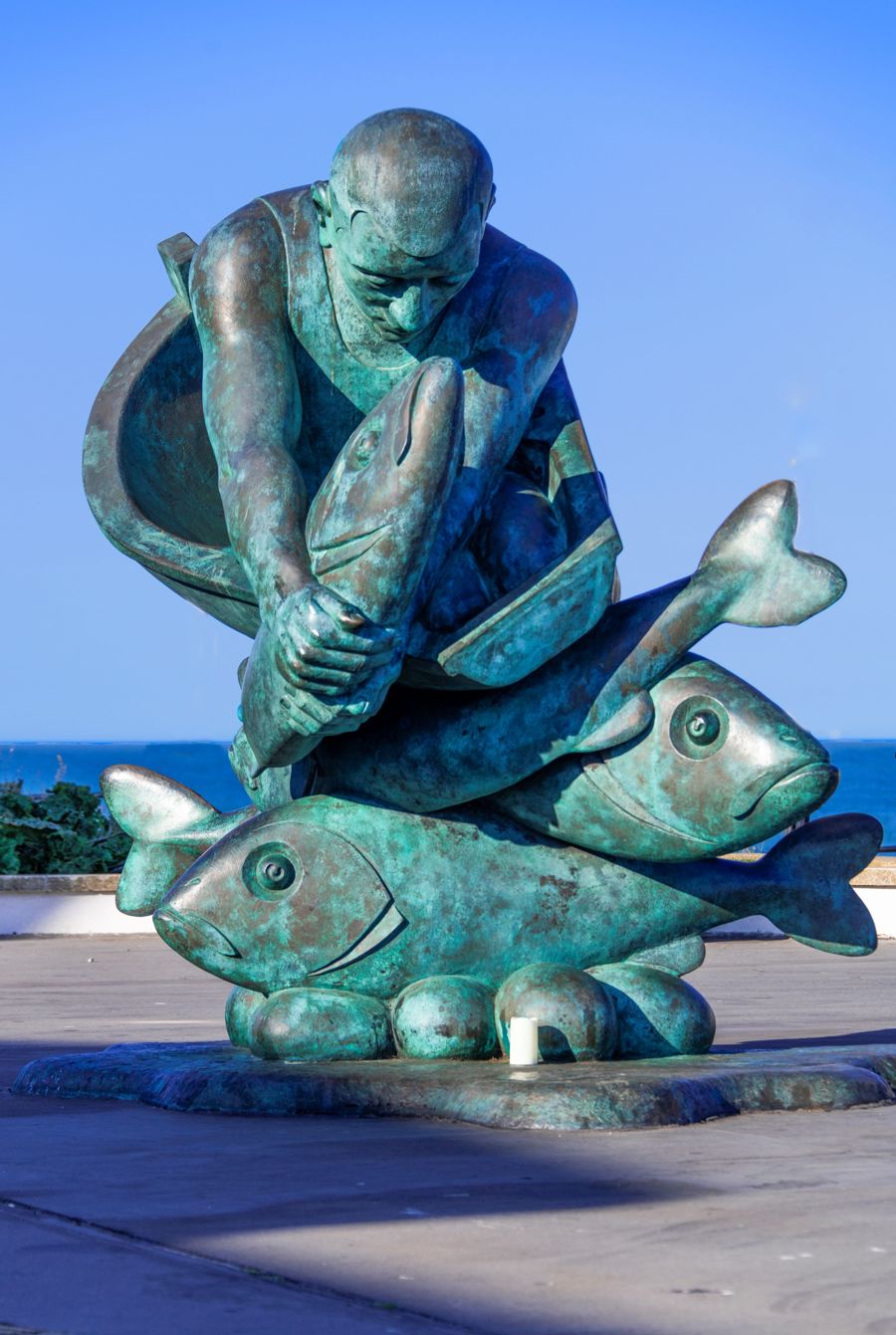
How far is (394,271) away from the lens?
12.6 feet

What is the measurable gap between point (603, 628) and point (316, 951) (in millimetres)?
915

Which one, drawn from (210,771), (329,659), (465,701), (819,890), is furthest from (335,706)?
(210,771)

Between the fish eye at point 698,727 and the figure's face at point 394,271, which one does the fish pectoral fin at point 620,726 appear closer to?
the fish eye at point 698,727

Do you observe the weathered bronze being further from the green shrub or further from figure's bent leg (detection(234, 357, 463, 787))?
the green shrub

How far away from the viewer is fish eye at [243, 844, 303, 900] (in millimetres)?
3961

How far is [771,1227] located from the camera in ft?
8.09

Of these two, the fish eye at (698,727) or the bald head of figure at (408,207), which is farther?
the fish eye at (698,727)

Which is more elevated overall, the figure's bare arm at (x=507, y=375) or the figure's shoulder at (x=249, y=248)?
the figure's shoulder at (x=249, y=248)

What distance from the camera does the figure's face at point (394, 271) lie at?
12.5ft

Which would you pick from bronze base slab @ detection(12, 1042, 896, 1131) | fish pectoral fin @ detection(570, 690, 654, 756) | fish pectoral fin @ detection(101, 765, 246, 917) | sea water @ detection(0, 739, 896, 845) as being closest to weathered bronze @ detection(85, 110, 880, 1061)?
fish pectoral fin @ detection(570, 690, 654, 756)

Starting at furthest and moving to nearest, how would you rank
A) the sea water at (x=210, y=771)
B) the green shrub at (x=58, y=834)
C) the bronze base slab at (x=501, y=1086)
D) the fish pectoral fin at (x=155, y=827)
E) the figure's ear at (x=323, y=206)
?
1. the sea water at (x=210, y=771)
2. the green shrub at (x=58, y=834)
3. the fish pectoral fin at (x=155, y=827)
4. the figure's ear at (x=323, y=206)
5. the bronze base slab at (x=501, y=1086)

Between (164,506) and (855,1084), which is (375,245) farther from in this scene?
(855,1084)

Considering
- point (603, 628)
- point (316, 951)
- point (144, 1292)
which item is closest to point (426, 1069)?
point (316, 951)

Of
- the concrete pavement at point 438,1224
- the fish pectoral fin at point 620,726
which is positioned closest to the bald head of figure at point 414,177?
the fish pectoral fin at point 620,726
